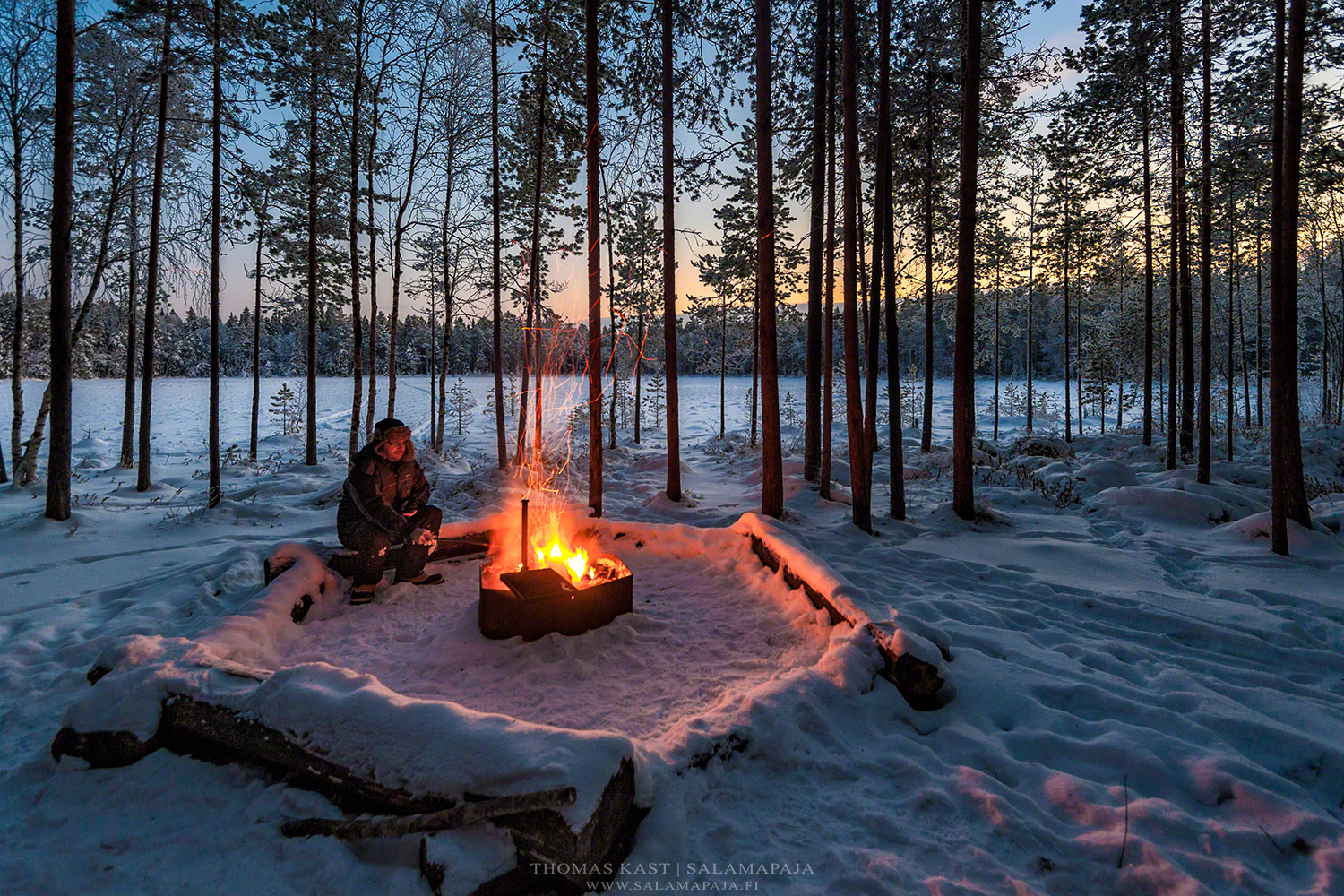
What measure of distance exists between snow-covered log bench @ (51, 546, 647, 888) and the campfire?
1.55m

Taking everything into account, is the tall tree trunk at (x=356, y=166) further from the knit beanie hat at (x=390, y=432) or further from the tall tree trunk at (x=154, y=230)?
the knit beanie hat at (x=390, y=432)

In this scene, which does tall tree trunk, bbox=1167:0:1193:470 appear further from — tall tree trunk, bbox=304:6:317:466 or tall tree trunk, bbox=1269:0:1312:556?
tall tree trunk, bbox=304:6:317:466

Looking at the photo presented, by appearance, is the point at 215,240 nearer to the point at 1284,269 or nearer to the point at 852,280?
the point at 852,280

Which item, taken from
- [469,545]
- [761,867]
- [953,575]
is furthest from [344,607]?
[953,575]

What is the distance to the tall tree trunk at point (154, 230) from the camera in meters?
8.65

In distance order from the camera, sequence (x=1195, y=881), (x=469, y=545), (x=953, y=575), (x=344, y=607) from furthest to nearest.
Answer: (x=469, y=545) < (x=953, y=575) < (x=344, y=607) < (x=1195, y=881)

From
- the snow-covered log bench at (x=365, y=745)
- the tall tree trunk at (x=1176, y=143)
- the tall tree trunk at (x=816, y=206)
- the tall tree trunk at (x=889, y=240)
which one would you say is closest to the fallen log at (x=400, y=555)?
the snow-covered log bench at (x=365, y=745)

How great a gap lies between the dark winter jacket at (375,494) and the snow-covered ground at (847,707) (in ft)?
2.52

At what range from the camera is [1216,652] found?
4.22 m

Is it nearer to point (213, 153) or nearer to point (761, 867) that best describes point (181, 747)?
point (761, 867)

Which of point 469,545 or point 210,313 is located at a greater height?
point 210,313

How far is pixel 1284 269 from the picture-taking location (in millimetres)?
6363

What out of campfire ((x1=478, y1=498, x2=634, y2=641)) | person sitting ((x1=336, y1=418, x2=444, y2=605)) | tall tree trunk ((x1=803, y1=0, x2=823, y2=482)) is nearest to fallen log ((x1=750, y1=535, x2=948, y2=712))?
campfire ((x1=478, y1=498, x2=634, y2=641))

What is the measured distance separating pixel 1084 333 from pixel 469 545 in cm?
4039
